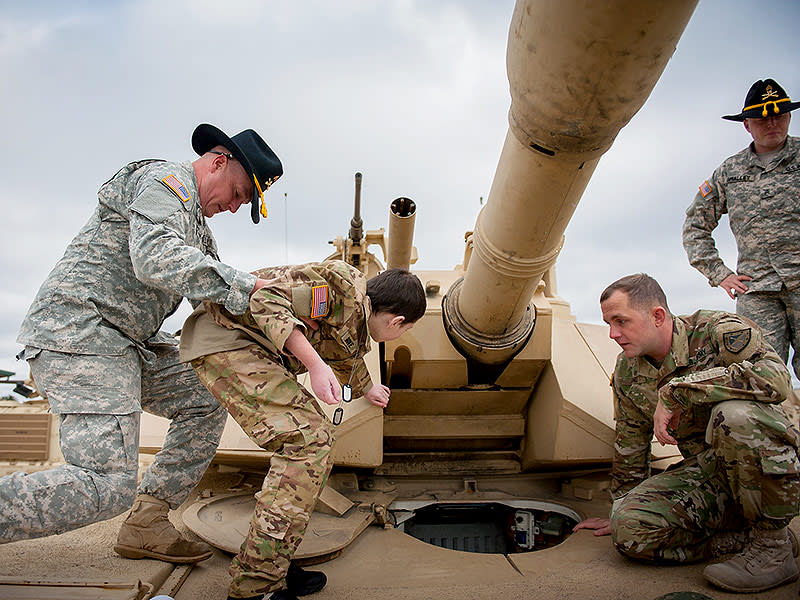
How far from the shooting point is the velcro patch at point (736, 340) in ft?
9.68

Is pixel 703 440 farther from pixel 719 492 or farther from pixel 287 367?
pixel 287 367

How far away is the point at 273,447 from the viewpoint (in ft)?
8.38

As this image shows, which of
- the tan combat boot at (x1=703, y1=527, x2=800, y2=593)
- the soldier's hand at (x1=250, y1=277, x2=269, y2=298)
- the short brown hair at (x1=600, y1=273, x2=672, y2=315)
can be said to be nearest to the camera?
the soldier's hand at (x1=250, y1=277, x2=269, y2=298)

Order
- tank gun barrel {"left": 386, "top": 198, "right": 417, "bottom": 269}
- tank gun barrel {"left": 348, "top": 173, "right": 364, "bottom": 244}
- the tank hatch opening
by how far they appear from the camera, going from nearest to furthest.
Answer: tank gun barrel {"left": 386, "top": 198, "right": 417, "bottom": 269}, the tank hatch opening, tank gun barrel {"left": 348, "top": 173, "right": 364, "bottom": 244}

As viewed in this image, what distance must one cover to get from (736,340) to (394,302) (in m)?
1.55

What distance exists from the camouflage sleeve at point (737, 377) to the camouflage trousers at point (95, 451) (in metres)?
2.21

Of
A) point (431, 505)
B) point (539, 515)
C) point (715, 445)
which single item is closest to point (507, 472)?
point (539, 515)

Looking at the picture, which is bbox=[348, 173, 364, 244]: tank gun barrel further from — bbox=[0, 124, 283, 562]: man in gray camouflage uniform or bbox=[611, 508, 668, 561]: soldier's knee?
bbox=[611, 508, 668, 561]: soldier's knee

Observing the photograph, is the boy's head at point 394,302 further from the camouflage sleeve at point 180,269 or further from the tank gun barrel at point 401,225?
the tank gun barrel at point 401,225

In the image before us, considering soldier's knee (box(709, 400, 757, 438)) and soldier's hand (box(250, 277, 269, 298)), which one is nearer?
soldier's hand (box(250, 277, 269, 298))

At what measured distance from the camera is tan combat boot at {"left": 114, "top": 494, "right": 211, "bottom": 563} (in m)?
2.96

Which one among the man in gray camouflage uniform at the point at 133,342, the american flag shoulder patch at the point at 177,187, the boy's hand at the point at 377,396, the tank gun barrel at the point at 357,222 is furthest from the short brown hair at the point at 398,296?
the tank gun barrel at the point at 357,222

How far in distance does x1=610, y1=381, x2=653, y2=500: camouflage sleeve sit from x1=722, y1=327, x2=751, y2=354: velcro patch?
2.00 feet

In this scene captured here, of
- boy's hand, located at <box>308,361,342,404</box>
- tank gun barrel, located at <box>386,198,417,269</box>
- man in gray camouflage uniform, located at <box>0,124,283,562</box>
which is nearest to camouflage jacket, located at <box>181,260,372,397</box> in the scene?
man in gray camouflage uniform, located at <box>0,124,283,562</box>
